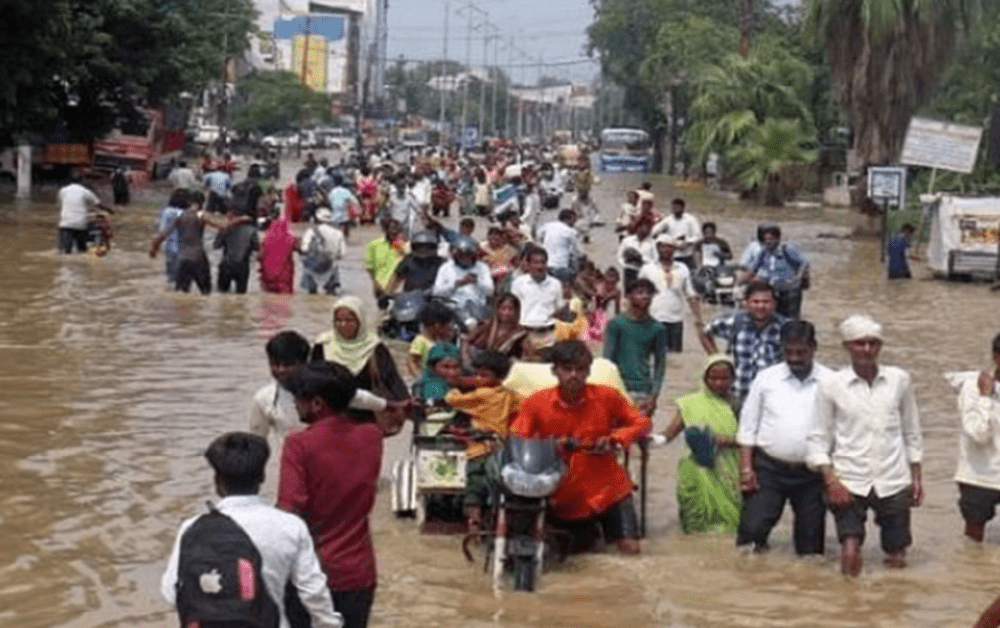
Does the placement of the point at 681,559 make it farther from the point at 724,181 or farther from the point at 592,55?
the point at 592,55

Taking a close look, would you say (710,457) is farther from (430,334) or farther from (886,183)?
(886,183)

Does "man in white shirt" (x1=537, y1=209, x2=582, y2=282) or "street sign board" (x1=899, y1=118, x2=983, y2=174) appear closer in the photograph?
"man in white shirt" (x1=537, y1=209, x2=582, y2=282)

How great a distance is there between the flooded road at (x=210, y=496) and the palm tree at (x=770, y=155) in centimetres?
3203

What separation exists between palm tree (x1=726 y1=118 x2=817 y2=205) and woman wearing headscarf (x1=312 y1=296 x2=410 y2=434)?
1786 inches

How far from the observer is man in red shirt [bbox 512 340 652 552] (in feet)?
31.2

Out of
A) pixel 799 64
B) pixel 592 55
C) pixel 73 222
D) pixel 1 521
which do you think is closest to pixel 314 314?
pixel 73 222

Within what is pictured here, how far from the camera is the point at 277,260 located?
2294 cm

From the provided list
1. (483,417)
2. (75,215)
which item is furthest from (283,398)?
(75,215)

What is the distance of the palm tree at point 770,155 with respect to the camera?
54.9 m

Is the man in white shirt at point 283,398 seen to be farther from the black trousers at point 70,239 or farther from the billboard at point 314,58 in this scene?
the billboard at point 314,58

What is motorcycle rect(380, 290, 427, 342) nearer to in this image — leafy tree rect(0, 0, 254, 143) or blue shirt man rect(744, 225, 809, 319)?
blue shirt man rect(744, 225, 809, 319)

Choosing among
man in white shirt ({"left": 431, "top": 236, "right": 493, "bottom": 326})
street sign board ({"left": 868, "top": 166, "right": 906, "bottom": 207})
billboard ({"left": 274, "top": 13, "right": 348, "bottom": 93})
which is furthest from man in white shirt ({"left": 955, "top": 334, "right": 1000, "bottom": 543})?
billboard ({"left": 274, "top": 13, "right": 348, "bottom": 93})

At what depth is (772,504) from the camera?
10.2 m

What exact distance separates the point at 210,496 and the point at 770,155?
45280 mm
